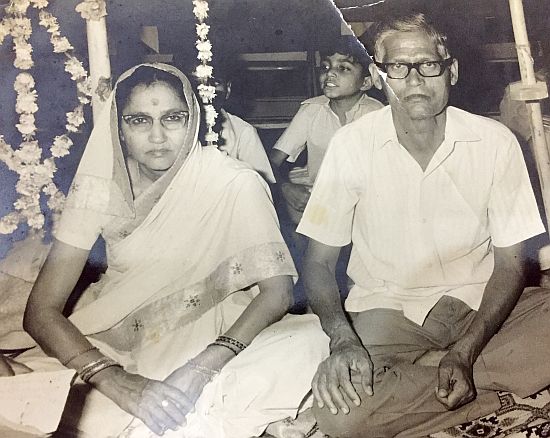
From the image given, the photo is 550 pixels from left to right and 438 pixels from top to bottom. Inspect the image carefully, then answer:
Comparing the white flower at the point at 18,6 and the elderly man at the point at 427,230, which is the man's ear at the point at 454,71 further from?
the white flower at the point at 18,6

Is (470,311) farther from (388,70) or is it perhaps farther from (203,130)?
(203,130)

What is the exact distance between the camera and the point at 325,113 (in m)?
1.26

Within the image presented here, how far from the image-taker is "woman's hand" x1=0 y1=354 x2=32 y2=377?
1.17 meters

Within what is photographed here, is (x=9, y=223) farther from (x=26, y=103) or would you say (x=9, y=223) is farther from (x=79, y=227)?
(x=26, y=103)

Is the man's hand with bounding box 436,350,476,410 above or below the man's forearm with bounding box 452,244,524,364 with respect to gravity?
below

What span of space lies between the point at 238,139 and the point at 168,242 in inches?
10.3

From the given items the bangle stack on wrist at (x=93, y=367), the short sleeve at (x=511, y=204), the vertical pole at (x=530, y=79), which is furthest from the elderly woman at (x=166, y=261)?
the vertical pole at (x=530, y=79)

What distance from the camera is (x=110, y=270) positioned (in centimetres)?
122

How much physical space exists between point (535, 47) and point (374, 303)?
682mm

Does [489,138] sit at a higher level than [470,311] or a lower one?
higher

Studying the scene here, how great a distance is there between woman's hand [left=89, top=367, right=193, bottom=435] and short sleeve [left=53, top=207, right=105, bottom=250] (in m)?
0.27

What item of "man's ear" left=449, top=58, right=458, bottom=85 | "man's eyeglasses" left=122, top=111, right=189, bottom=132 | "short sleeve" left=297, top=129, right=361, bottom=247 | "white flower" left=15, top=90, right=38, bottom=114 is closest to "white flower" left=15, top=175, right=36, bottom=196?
"white flower" left=15, top=90, right=38, bottom=114

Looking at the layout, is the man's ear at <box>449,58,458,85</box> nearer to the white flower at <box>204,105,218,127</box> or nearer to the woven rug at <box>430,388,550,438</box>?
the white flower at <box>204,105,218,127</box>

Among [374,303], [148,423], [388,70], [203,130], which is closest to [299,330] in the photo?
[374,303]
